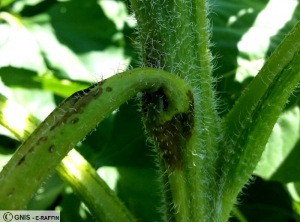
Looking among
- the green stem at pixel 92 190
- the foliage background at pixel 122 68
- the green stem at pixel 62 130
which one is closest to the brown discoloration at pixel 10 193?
the green stem at pixel 62 130

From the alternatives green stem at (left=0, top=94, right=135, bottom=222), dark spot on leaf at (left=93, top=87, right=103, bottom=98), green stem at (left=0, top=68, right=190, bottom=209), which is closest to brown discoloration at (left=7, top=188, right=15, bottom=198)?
green stem at (left=0, top=68, right=190, bottom=209)

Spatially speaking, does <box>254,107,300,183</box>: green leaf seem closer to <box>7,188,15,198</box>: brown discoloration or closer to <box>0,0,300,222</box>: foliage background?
<box>0,0,300,222</box>: foliage background

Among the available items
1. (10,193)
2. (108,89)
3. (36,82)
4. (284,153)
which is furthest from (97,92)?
(36,82)

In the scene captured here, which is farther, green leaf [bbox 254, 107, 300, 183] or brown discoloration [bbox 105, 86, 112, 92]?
green leaf [bbox 254, 107, 300, 183]

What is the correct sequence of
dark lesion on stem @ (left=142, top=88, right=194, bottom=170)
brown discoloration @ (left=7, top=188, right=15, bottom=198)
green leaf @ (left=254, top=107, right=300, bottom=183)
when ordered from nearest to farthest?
brown discoloration @ (left=7, top=188, right=15, bottom=198), dark lesion on stem @ (left=142, top=88, right=194, bottom=170), green leaf @ (left=254, top=107, right=300, bottom=183)

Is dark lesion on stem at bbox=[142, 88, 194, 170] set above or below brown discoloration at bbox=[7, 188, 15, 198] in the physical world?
above

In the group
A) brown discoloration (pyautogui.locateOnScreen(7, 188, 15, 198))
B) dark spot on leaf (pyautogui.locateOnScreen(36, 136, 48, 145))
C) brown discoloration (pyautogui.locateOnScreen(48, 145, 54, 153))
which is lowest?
brown discoloration (pyautogui.locateOnScreen(7, 188, 15, 198))
